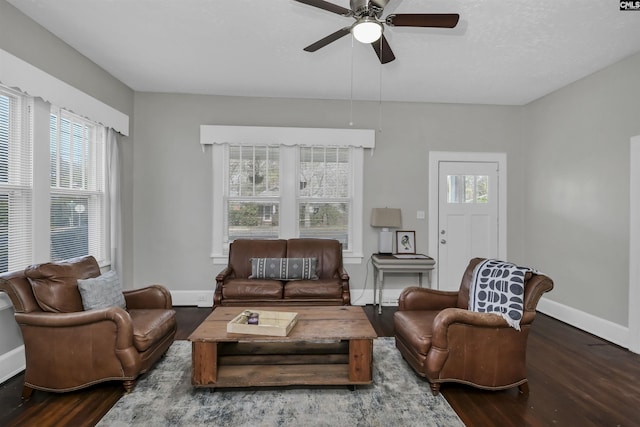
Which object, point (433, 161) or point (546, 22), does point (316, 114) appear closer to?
point (433, 161)

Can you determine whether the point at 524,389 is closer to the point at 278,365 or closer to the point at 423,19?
the point at 278,365

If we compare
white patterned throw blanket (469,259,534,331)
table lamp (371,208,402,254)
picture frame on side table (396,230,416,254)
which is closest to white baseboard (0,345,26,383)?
white patterned throw blanket (469,259,534,331)

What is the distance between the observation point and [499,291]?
2410 millimetres

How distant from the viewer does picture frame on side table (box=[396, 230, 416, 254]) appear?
4559 millimetres

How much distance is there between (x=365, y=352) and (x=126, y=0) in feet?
10.1

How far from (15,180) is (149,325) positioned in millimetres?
1588

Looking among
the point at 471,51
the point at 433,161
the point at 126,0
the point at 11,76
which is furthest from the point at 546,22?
the point at 11,76

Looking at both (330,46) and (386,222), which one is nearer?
(330,46)

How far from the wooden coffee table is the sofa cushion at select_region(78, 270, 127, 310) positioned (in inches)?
32.6

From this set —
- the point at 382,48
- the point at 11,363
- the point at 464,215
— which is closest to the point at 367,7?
the point at 382,48

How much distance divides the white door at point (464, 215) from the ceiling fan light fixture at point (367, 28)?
2.97m

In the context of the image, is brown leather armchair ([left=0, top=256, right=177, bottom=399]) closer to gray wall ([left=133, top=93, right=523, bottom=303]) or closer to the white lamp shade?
gray wall ([left=133, top=93, right=523, bottom=303])

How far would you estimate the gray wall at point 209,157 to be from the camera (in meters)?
4.37

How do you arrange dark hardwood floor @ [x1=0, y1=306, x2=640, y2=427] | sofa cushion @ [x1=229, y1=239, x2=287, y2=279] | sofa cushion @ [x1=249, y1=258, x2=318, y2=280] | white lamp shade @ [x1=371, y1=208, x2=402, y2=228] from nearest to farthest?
dark hardwood floor @ [x1=0, y1=306, x2=640, y2=427] < sofa cushion @ [x1=249, y1=258, x2=318, y2=280] < sofa cushion @ [x1=229, y1=239, x2=287, y2=279] < white lamp shade @ [x1=371, y1=208, x2=402, y2=228]
